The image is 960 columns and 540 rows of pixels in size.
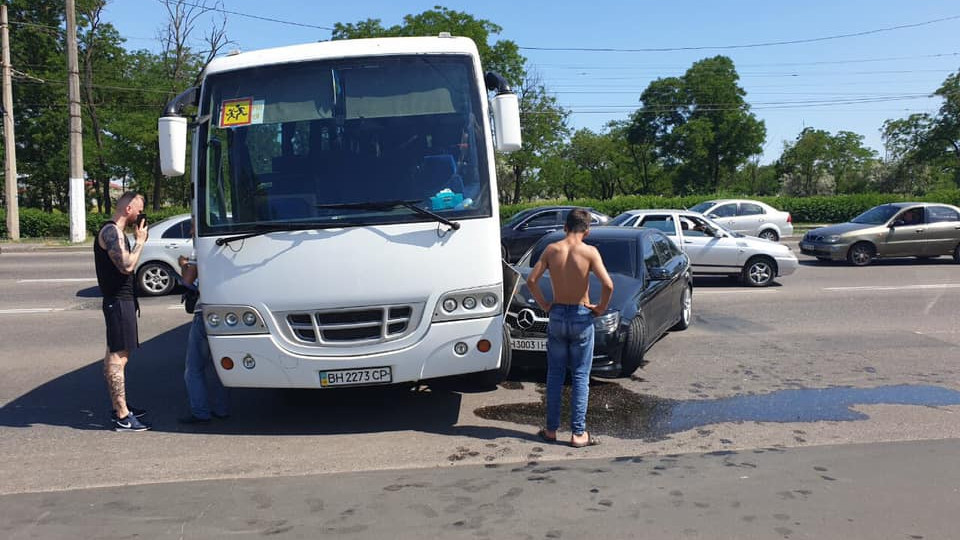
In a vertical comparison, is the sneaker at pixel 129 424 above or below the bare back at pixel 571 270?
below

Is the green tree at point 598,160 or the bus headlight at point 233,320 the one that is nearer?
the bus headlight at point 233,320

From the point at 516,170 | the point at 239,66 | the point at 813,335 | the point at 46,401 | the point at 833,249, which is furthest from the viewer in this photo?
the point at 516,170

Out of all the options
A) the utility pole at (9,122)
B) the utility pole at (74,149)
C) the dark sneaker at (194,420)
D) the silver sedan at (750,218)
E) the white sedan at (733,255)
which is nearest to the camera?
the dark sneaker at (194,420)

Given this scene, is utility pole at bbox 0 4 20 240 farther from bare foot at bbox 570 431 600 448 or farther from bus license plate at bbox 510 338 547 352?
bare foot at bbox 570 431 600 448

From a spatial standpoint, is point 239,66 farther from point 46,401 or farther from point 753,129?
point 753,129

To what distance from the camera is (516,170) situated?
5997cm

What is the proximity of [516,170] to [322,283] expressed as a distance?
55.2 metres

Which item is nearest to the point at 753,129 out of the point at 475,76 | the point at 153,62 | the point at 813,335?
the point at 153,62

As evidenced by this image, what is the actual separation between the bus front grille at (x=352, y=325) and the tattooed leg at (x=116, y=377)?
158 cm

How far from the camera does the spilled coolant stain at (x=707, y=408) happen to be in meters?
6.28

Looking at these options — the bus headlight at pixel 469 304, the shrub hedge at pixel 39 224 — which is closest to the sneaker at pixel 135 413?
the bus headlight at pixel 469 304

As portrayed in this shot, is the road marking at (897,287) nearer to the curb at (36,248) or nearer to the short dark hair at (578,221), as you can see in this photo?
the short dark hair at (578,221)

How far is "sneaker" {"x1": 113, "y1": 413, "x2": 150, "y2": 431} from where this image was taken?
6223 mm

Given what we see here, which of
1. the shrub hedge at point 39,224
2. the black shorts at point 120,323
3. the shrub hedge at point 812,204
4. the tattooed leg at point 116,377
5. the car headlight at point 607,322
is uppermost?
the shrub hedge at point 812,204
